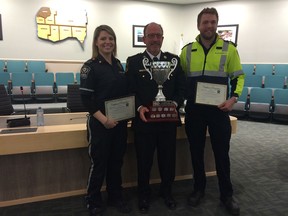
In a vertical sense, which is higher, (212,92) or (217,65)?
(217,65)

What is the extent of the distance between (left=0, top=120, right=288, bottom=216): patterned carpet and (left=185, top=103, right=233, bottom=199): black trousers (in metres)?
0.25

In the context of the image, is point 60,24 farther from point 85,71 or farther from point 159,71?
point 159,71

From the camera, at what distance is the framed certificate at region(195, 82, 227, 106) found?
187 cm

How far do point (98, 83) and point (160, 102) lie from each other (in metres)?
0.47

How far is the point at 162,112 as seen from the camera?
1.82 metres

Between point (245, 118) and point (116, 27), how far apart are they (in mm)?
4642

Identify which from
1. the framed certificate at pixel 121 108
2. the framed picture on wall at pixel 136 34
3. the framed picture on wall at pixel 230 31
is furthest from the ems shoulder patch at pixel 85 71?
the framed picture on wall at pixel 230 31

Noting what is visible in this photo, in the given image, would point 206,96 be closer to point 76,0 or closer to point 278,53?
point 278,53

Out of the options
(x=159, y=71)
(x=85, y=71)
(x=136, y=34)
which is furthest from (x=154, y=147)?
(x=136, y=34)

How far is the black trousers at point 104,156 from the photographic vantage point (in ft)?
5.94

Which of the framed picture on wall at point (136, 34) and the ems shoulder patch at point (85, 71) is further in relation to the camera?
the framed picture on wall at point (136, 34)

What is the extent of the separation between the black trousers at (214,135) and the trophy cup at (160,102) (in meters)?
0.23

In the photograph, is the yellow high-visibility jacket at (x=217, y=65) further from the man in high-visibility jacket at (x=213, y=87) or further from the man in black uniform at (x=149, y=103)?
the man in black uniform at (x=149, y=103)

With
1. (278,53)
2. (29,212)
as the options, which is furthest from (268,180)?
(278,53)
